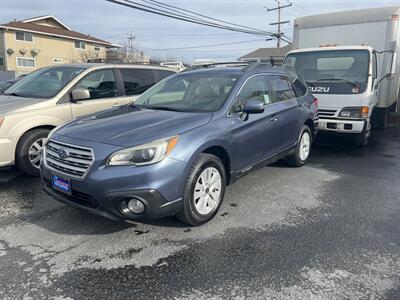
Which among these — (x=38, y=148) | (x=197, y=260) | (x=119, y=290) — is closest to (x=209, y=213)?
(x=197, y=260)

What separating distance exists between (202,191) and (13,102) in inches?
140

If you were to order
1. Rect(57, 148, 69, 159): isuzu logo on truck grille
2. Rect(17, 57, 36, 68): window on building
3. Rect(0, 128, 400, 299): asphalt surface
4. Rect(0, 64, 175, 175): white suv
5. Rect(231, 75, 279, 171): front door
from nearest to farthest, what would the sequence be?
1. Rect(0, 128, 400, 299): asphalt surface
2. Rect(57, 148, 69, 159): isuzu logo on truck grille
3. Rect(231, 75, 279, 171): front door
4. Rect(0, 64, 175, 175): white suv
5. Rect(17, 57, 36, 68): window on building

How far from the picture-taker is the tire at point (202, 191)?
11.8 feet

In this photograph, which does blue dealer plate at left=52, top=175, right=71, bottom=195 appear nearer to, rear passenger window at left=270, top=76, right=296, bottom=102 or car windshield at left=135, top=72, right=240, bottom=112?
car windshield at left=135, top=72, right=240, bottom=112

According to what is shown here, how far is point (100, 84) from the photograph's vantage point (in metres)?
6.41

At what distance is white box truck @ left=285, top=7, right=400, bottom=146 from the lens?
23.8 feet

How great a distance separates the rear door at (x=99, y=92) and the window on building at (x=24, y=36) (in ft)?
130

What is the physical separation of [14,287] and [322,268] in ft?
8.42

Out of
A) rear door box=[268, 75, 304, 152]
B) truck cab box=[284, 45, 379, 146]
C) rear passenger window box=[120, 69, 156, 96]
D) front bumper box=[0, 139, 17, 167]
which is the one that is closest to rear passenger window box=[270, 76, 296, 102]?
rear door box=[268, 75, 304, 152]

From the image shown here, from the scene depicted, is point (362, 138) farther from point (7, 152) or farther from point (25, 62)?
point (25, 62)

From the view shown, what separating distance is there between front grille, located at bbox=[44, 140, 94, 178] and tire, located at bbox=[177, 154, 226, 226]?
997 mm

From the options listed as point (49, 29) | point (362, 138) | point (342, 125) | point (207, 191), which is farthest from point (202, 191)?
point (49, 29)

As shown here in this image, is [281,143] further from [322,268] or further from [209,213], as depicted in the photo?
[322,268]

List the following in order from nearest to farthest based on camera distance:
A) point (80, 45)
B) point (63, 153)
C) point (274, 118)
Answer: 1. point (63, 153)
2. point (274, 118)
3. point (80, 45)
